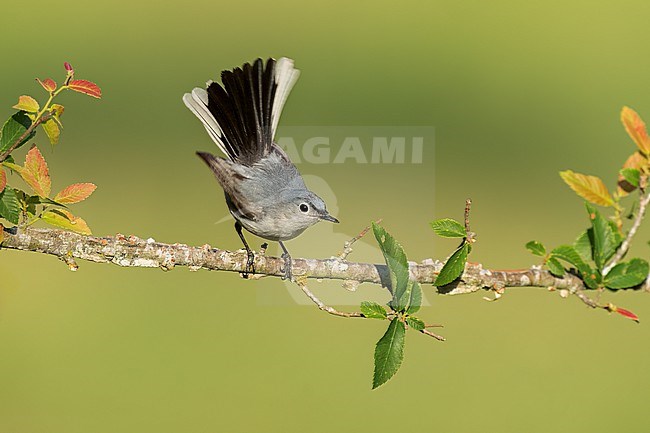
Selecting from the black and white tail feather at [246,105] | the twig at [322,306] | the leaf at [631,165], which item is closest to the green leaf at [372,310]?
the twig at [322,306]

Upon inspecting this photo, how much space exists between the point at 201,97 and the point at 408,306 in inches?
14.9

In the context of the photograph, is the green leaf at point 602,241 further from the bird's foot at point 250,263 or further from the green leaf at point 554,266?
the bird's foot at point 250,263

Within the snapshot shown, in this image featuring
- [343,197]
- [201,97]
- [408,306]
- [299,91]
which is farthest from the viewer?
[299,91]

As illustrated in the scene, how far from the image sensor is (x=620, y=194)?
604 mm

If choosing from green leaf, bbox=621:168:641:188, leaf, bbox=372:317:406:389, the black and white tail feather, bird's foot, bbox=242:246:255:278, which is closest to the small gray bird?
the black and white tail feather

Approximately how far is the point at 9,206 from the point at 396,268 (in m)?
0.34

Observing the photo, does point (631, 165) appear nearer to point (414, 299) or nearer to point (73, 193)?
point (414, 299)

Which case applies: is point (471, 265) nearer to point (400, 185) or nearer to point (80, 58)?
point (400, 185)

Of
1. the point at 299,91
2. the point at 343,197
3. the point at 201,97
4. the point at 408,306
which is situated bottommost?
the point at 408,306

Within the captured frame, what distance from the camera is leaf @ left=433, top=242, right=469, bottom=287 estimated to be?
23.2 inches

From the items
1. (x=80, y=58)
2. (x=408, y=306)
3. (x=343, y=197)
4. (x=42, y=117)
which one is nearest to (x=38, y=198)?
(x=42, y=117)

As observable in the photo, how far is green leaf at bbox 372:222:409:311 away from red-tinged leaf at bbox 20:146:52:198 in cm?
30

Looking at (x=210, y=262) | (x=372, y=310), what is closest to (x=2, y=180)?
(x=210, y=262)

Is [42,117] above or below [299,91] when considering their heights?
below
